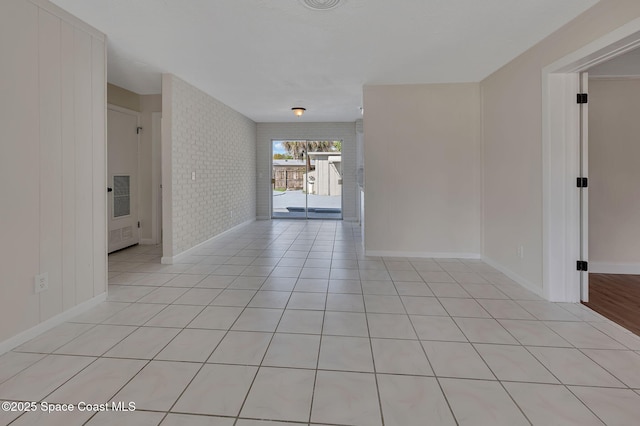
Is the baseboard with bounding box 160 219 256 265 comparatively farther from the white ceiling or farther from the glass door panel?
the glass door panel

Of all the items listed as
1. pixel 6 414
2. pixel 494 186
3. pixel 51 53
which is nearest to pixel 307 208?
pixel 494 186

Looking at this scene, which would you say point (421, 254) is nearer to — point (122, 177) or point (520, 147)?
point (520, 147)

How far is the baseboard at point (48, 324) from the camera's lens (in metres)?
2.03

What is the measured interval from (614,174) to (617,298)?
5.21 ft

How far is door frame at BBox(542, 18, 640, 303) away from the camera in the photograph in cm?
276

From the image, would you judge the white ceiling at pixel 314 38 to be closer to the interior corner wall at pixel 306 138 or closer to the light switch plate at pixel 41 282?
the light switch plate at pixel 41 282

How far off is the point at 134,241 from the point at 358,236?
396 cm

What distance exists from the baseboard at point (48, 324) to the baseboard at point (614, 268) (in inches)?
210

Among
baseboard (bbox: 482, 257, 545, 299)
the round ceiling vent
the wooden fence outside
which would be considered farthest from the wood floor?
the wooden fence outside

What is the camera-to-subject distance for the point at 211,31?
2859mm

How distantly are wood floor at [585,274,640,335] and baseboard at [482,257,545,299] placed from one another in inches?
14.9

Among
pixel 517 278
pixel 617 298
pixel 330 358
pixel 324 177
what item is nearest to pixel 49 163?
pixel 330 358

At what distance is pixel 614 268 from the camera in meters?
3.71

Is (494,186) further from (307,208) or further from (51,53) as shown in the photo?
(307,208)
